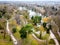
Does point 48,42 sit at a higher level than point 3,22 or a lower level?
lower

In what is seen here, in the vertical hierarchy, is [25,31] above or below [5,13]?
below

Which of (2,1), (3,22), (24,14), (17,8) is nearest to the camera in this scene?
(3,22)

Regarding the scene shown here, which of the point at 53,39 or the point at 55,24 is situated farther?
the point at 55,24

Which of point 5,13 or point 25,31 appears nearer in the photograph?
point 25,31

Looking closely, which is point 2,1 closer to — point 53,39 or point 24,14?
point 24,14

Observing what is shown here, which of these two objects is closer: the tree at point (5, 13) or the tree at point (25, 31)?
the tree at point (25, 31)

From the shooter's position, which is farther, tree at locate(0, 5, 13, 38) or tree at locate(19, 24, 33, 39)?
tree at locate(0, 5, 13, 38)

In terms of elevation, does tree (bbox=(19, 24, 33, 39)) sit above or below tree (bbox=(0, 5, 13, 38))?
below

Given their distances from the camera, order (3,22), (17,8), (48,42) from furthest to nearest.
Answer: (17,8), (3,22), (48,42)

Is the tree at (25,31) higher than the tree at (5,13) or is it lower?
lower

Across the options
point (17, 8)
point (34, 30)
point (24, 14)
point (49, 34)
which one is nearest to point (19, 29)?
point (34, 30)
